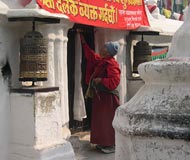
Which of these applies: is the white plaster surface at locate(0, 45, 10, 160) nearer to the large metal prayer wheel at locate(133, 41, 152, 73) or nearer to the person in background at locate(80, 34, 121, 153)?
the person in background at locate(80, 34, 121, 153)

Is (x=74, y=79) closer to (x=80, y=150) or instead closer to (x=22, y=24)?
(x=80, y=150)

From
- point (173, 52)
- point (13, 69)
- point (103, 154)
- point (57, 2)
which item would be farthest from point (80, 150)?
point (173, 52)

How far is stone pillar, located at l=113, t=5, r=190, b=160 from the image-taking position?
138 centimetres

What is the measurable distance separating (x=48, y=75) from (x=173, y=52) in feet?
11.1

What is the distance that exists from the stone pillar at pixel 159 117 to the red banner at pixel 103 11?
3.16 meters

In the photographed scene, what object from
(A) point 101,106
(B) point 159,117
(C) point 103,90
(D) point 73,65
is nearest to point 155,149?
(B) point 159,117

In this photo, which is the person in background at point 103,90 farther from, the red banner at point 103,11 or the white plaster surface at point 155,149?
the white plaster surface at point 155,149

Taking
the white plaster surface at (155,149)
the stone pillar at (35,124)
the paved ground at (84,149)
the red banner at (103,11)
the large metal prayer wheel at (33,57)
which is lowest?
the paved ground at (84,149)

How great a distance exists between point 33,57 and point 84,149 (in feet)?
6.82

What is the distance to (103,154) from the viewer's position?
19.0 ft

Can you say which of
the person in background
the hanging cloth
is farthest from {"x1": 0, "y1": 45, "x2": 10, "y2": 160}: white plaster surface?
the hanging cloth

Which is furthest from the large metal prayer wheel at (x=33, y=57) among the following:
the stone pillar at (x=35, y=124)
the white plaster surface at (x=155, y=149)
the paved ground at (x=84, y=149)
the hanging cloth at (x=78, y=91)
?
the white plaster surface at (x=155, y=149)

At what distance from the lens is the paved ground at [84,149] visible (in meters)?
5.62

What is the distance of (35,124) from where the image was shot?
4.39 m
